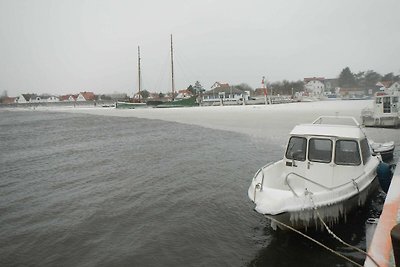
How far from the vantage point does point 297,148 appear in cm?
947

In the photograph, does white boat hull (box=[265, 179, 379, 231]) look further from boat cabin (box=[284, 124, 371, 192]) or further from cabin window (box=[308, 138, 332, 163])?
cabin window (box=[308, 138, 332, 163])

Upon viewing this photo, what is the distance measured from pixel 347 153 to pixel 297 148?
140cm

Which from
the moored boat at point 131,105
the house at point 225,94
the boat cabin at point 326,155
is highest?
the house at point 225,94

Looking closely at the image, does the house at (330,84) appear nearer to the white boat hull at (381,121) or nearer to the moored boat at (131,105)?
the moored boat at (131,105)

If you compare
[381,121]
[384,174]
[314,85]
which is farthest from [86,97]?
[384,174]

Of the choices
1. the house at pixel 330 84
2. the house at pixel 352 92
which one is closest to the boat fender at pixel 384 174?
the house at pixel 352 92

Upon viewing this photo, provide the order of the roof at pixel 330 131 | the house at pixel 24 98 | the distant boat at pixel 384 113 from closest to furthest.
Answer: the roof at pixel 330 131, the distant boat at pixel 384 113, the house at pixel 24 98

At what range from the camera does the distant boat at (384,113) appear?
25.9m

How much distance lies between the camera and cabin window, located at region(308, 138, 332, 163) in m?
9.06

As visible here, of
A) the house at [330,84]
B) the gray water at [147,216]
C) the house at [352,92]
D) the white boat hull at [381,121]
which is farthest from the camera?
the house at [330,84]

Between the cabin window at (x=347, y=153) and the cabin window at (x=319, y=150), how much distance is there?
0.24 m

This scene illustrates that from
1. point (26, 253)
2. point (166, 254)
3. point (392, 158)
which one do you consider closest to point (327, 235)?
point (166, 254)

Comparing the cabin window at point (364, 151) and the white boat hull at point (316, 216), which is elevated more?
the cabin window at point (364, 151)

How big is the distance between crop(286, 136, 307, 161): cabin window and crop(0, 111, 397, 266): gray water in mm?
2123
